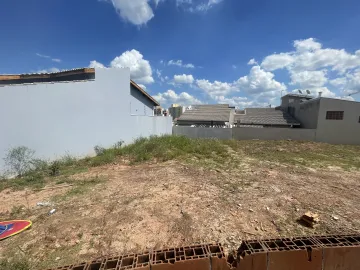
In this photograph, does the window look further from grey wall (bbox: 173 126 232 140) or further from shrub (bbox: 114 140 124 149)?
shrub (bbox: 114 140 124 149)

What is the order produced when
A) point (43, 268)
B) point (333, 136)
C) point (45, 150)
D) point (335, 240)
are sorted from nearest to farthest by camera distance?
point (335, 240) → point (43, 268) → point (45, 150) → point (333, 136)

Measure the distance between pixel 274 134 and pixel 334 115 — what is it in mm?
4205

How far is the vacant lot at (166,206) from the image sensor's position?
118 inches

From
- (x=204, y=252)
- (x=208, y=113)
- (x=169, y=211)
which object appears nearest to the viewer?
(x=204, y=252)

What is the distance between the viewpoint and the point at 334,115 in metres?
14.2

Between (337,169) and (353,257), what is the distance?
22.5 feet

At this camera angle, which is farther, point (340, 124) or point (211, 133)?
point (211, 133)

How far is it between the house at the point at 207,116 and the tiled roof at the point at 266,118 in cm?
166

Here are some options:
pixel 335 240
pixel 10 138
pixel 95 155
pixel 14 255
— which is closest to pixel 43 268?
pixel 14 255

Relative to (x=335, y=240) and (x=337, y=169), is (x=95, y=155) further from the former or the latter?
(x=337, y=169)

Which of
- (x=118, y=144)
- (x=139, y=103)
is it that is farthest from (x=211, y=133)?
(x=118, y=144)

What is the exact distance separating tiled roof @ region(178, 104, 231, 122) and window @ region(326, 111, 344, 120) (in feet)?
27.0

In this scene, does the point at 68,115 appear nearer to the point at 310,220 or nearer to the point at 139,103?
the point at 139,103

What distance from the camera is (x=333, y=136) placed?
1419 cm
